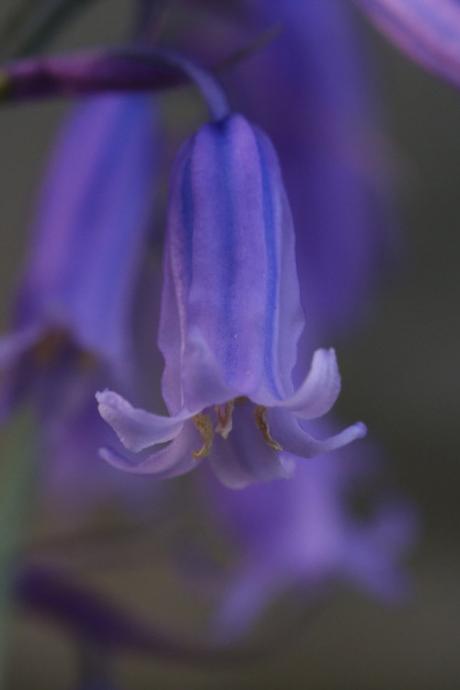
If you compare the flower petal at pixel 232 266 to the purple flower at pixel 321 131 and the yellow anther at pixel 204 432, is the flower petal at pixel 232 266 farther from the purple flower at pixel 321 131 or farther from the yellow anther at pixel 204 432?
the purple flower at pixel 321 131

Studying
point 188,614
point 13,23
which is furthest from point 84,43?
point 13,23

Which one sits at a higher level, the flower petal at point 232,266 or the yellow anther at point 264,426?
the flower petal at point 232,266

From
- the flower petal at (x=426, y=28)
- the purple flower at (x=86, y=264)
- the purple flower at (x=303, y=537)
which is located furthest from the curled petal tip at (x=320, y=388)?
the purple flower at (x=303, y=537)

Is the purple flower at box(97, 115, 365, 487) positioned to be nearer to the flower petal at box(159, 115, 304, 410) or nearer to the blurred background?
the flower petal at box(159, 115, 304, 410)


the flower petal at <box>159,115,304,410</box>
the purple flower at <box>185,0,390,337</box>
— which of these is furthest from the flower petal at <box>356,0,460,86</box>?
the purple flower at <box>185,0,390,337</box>

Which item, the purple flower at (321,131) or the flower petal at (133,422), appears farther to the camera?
the purple flower at (321,131)

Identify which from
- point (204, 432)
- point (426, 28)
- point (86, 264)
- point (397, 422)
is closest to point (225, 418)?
point (204, 432)

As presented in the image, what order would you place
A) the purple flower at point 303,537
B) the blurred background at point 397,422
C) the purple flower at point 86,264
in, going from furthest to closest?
1. the blurred background at point 397,422
2. the purple flower at point 303,537
3. the purple flower at point 86,264
